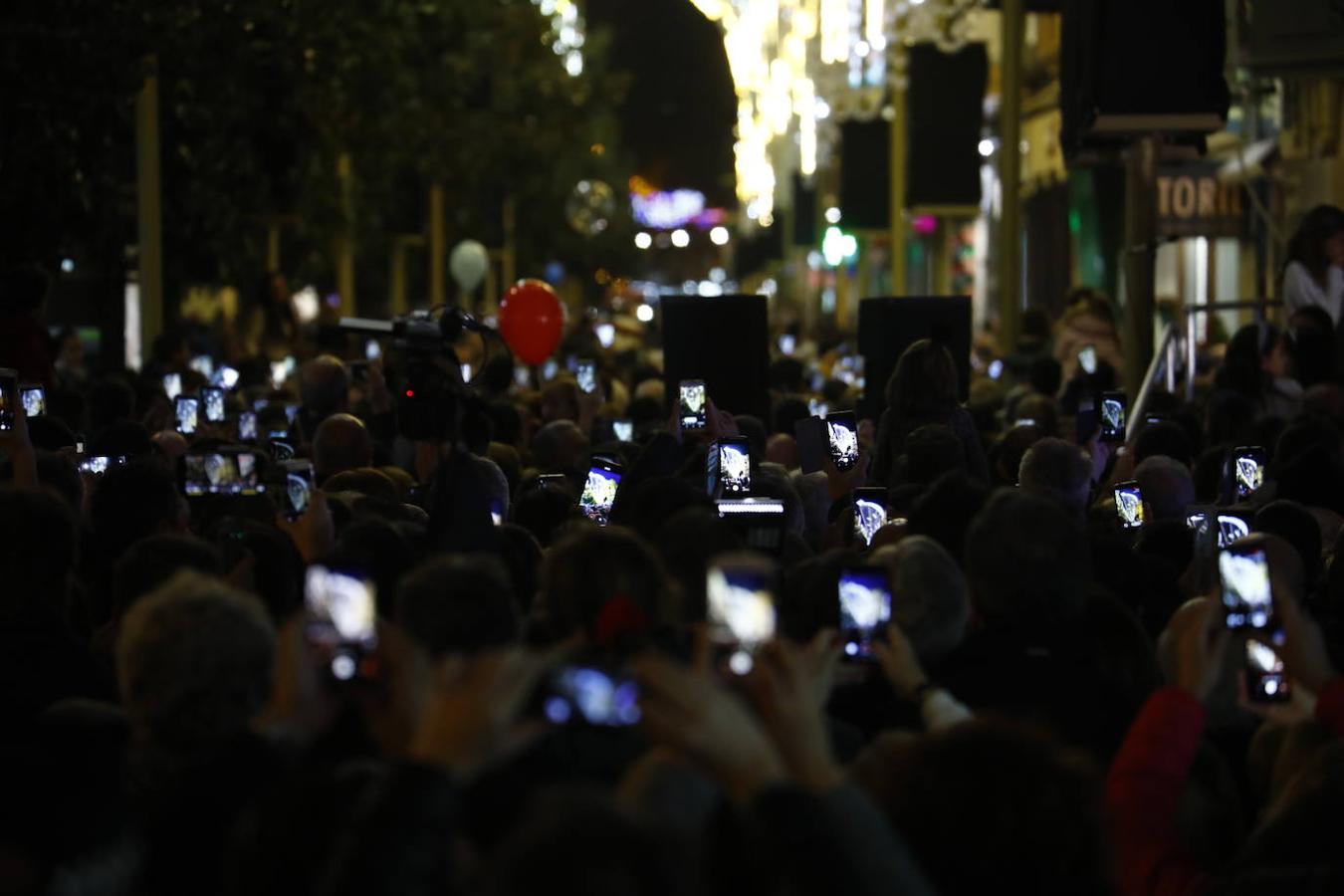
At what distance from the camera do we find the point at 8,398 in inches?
338

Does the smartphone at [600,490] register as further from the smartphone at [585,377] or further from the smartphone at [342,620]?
the smartphone at [585,377]

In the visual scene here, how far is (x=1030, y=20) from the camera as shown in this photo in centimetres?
4762

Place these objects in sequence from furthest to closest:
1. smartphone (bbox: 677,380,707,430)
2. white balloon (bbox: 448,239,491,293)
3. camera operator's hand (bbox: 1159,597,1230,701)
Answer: white balloon (bbox: 448,239,491,293) → smartphone (bbox: 677,380,707,430) → camera operator's hand (bbox: 1159,597,1230,701)

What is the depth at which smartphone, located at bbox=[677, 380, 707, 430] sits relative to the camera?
10.2 m

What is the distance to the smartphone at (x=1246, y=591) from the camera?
16.5ft

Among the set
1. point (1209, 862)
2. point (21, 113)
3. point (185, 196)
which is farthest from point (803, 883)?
point (185, 196)

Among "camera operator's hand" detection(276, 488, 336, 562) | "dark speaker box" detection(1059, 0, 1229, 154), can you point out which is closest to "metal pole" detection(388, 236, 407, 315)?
"dark speaker box" detection(1059, 0, 1229, 154)

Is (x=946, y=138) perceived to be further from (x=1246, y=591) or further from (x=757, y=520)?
(x=1246, y=591)

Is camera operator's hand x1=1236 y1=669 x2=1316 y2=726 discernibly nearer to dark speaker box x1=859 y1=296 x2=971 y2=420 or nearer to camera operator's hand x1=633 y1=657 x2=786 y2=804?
camera operator's hand x1=633 y1=657 x2=786 y2=804

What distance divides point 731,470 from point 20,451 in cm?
241

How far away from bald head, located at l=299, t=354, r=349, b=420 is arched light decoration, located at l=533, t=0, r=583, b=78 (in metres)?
32.5

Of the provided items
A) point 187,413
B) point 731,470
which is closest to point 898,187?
point 187,413

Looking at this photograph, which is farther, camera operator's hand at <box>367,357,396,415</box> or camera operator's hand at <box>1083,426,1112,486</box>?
camera operator's hand at <box>367,357,396,415</box>

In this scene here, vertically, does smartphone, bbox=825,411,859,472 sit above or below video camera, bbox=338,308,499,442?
below
